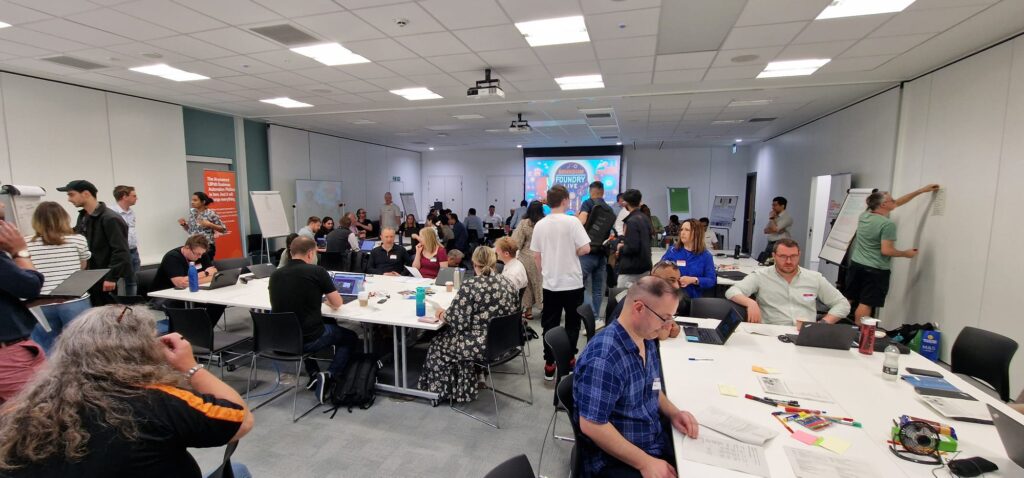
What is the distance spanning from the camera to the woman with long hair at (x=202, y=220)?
645cm

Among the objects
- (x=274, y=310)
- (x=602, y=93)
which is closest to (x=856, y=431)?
(x=274, y=310)

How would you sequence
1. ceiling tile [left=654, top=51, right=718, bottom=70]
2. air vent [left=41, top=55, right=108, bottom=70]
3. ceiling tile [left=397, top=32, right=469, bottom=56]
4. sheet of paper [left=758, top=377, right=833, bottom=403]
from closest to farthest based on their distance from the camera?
sheet of paper [left=758, top=377, right=833, bottom=403]
ceiling tile [left=397, top=32, right=469, bottom=56]
ceiling tile [left=654, top=51, right=718, bottom=70]
air vent [left=41, top=55, right=108, bottom=70]

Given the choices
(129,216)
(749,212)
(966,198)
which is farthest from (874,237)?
(129,216)

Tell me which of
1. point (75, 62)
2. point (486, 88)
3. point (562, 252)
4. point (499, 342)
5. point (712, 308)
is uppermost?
point (75, 62)

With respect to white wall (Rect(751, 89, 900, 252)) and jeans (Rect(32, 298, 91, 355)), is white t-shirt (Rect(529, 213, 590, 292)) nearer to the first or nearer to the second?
jeans (Rect(32, 298, 91, 355))

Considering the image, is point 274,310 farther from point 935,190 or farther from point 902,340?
point 935,190

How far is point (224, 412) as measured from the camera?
137 cm

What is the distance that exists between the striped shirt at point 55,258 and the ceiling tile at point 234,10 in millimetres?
2162

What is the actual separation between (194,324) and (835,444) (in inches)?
162

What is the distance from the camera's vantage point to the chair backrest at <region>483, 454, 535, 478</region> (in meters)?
1.26

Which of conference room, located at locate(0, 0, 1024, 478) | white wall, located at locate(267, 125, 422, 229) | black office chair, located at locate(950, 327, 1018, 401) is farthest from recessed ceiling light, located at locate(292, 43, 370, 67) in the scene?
black office chair, located at locate(950, 327, 1018, 401)

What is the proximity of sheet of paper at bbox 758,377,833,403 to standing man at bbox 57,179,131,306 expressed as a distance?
5425 mm

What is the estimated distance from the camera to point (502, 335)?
10.5ft

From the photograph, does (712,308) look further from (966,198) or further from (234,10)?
(234,10)
